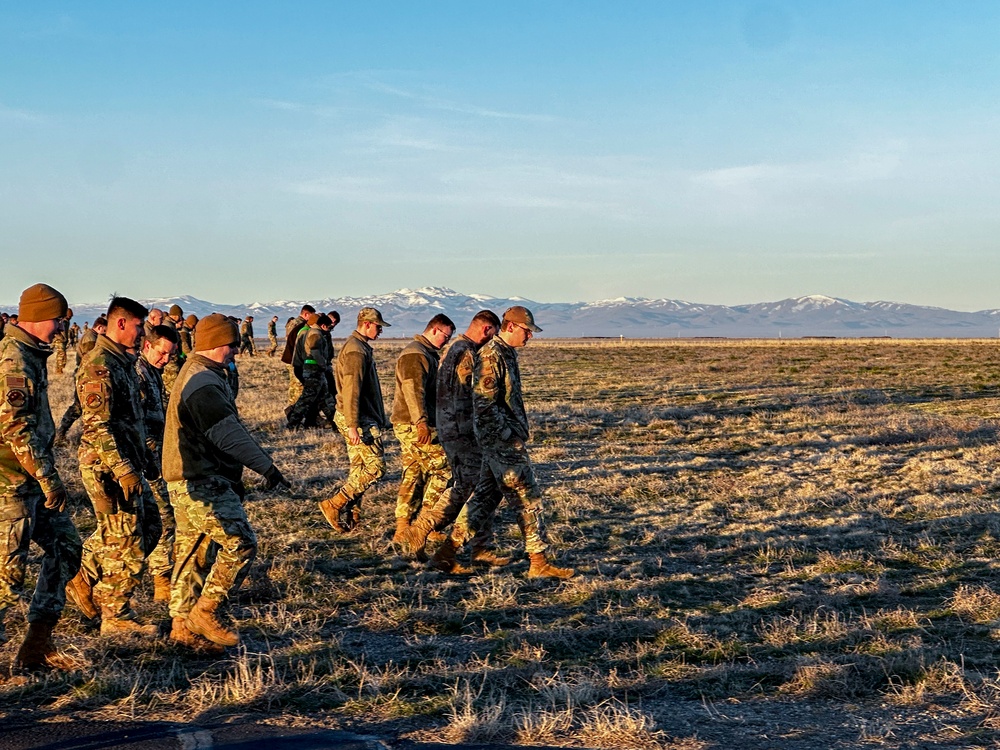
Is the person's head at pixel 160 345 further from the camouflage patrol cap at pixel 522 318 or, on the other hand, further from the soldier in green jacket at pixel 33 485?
the camouflage patrol cap at pixel 522 318

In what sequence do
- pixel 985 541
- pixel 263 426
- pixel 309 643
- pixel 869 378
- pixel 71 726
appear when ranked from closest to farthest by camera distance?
1. pixel 71 726
2. pixel 309 643
3. pixel 985 541
4. pixel 263 426
5. pixel 869 378

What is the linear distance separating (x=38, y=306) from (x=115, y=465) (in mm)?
1187

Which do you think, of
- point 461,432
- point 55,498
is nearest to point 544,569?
point 461,432

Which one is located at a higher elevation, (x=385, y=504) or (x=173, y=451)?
(x=173, y=451)

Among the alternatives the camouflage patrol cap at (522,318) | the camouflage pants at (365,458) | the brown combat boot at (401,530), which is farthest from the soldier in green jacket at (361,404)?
the camouflage patrol cap at (522,318)

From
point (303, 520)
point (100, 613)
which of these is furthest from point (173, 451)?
point (303, 520)

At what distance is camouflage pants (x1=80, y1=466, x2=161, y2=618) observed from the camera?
21.0 ft

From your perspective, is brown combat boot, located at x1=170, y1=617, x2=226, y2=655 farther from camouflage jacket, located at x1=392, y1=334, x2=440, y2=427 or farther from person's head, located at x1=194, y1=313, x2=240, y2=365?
camouflage jacket, located at x1=392, y1=334, x2=440, y2=427

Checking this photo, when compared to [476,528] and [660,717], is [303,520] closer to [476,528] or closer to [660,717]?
[476,528]

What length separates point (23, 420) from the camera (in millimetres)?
5598

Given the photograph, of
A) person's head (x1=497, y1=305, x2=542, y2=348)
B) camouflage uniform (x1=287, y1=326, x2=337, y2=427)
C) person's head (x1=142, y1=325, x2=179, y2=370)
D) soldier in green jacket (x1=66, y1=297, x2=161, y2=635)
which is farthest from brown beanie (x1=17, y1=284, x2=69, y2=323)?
camouflage uniform (x1=287, y1=326, x2=337, y2=427)

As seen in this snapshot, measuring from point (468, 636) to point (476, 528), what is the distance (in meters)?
1.90

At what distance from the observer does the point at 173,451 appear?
6.05 meters

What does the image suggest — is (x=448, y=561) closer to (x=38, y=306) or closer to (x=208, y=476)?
(x=208, y=476)
